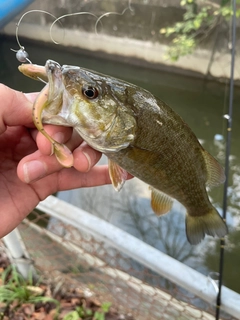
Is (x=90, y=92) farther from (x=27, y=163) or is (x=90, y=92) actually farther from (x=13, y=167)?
(x=13, y=167)

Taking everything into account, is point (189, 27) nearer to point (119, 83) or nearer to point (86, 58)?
point (86, 58)

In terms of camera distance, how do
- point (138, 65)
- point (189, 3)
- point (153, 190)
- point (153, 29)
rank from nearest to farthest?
point (153, 190) → point (189, 3) → point (153, 29) → point (138, 65)

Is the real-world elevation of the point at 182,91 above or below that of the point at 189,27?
below

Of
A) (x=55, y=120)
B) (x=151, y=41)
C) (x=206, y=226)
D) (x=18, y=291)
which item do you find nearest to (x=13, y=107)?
(x=55, y=120)

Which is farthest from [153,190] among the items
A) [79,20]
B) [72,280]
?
[79,20]

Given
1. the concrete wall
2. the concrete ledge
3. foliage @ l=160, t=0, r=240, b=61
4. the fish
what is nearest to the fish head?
the fish

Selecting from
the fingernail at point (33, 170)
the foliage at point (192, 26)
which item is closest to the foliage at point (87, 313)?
the fingernail at point (33, 170)

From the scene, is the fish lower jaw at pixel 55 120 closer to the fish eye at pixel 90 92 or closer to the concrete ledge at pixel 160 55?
the fish eye at pixel 90 92

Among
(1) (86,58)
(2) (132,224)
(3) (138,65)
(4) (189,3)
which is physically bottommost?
(2) (132,224)
